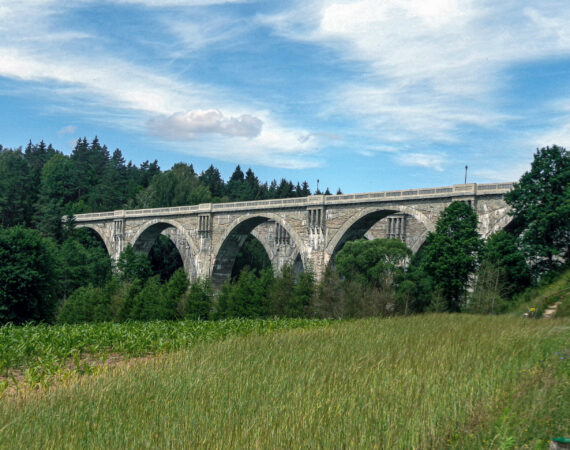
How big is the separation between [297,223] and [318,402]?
50317 mm

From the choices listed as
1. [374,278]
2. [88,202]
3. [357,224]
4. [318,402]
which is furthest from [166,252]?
[318,402]

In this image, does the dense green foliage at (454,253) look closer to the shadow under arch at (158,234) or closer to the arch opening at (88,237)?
the shadow under arch at (158,234)

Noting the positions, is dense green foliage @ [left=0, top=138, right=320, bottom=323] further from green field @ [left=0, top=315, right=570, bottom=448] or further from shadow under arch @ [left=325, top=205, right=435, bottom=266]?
green field @ [left=0, top=315, right=570, bottom=448]

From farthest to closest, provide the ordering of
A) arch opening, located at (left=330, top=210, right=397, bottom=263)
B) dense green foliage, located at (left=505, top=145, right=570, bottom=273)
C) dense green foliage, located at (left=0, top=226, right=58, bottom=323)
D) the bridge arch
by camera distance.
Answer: arch opening, located at (left=330, top=210, right=397, bottom=263) < dense green foliage, located at (left=0, top=226, right=58, bottom=323) < the bridge arch < dense green foliage, located at (left=505, top=145, right=570, bottom=273)

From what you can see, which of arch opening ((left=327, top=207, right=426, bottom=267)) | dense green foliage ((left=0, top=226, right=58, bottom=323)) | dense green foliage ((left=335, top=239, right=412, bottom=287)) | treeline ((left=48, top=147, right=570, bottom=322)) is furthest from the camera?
arch opening ((left=327, top=207, right=426, bottom=267))

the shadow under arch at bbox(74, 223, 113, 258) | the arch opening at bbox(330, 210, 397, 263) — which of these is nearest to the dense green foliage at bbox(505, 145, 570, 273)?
the arch opening at bbox(330, 210, 397, 263)

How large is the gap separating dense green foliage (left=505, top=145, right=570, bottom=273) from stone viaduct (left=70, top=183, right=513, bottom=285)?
2.44m

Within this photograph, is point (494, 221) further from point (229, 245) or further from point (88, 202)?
point (88, 202)

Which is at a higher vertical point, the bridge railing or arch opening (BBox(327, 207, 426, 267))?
the bridge railing

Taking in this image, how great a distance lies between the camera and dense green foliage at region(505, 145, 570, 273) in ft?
124

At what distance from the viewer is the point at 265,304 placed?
2039 inches

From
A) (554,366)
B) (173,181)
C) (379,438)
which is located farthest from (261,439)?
(173,181)

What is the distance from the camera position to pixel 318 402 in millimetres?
7789

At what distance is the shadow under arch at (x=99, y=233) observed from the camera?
84.9 metres
